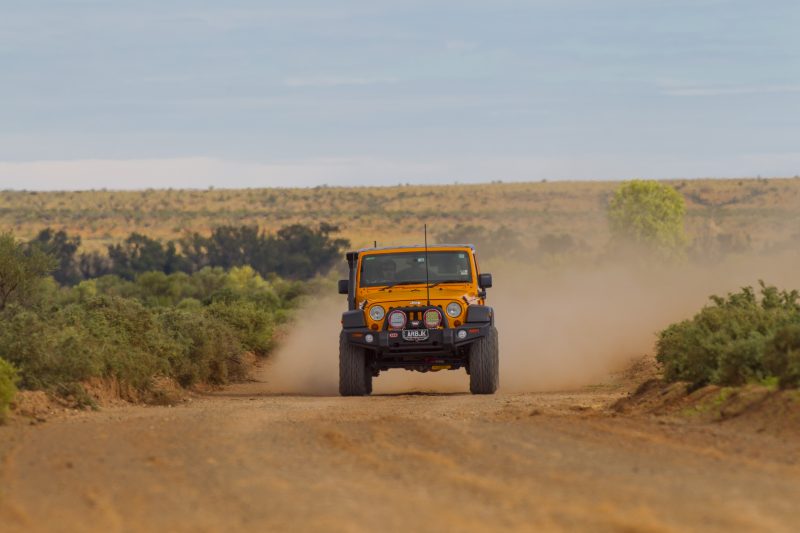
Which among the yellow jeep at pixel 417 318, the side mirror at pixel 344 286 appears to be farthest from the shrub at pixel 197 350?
the yellow jeep at pixel 417 318

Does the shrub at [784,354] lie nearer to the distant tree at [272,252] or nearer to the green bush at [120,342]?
the green bush at [120,342]

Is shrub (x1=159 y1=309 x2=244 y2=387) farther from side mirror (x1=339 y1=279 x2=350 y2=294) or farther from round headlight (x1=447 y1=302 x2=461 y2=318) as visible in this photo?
round headlight (x1=447 y1=302 x2=461 y2=318)

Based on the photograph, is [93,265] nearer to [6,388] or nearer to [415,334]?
[415,334]

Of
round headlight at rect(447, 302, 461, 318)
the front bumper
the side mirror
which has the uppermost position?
the side mirror

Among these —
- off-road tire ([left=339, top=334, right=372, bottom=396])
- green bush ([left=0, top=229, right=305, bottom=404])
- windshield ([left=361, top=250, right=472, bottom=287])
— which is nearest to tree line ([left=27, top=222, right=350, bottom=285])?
green bush ([left=0, top=229, right=305, bottom=404])

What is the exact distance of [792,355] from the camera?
1470cm

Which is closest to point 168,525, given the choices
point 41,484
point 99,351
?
point 41,484

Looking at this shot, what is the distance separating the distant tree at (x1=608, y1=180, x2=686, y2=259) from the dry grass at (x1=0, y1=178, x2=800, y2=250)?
24921 millimetres

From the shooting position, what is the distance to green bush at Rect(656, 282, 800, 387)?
50.1ft

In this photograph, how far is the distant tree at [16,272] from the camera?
37094 mm

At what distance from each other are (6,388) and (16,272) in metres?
21.9

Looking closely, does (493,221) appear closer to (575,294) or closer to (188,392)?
(575,294)

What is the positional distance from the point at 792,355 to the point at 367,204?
120072 mm

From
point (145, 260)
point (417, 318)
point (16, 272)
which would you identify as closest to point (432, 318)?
point (417, 318)
